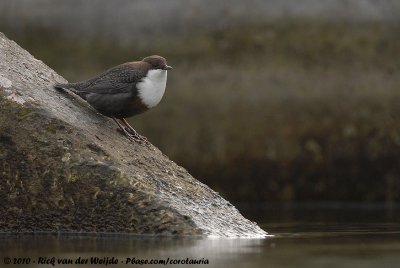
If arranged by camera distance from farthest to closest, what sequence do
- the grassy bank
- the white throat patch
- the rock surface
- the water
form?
the grassy bank, the white throat patch, the rock surface, the water

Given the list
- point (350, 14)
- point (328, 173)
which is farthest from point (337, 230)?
point (350, 14)

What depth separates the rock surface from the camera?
9.55 m

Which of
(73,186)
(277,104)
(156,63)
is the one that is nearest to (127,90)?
(156,63)

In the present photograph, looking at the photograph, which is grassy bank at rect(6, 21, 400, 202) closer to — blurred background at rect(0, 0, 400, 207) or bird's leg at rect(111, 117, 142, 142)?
blurred background at rect(0, 0, 400, 207)

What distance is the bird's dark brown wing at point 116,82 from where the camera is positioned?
35.2 ft

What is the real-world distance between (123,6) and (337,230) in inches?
322

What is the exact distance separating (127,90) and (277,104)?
604 centimetres

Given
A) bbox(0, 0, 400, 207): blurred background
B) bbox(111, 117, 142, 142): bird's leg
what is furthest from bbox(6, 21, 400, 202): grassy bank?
bbox(111, 117, 142, 142): bird's leg

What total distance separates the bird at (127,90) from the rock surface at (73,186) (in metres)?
0.65

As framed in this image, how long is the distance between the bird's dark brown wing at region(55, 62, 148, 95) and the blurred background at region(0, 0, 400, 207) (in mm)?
5040

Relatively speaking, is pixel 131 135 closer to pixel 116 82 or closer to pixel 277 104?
pixel 116 82

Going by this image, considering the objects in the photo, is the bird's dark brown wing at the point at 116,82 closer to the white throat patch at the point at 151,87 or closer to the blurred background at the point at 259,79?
the white throat patch at the point at 151,87

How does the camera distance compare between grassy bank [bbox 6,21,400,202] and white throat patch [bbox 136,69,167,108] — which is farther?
grassy bank [bbox 6,21,400,202]

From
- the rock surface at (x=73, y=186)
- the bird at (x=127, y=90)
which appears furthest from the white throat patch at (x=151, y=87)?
the rock surface at (x=73, y=186)
